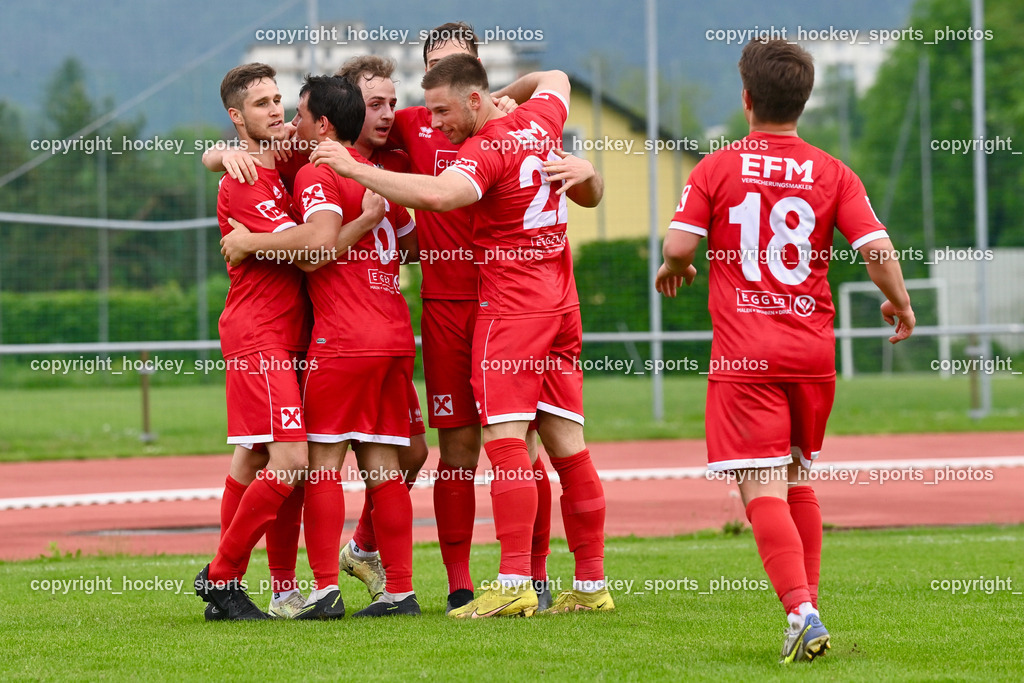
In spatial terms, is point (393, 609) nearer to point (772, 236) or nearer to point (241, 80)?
point (772, 236)

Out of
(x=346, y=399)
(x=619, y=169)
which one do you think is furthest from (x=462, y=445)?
(x=619, y=169)

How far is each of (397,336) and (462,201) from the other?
72cm

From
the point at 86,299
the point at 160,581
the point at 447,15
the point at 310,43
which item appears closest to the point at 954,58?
the point at 447,15

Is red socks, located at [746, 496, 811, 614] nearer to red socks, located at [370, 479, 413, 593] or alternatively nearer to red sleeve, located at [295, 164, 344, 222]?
red socks, located at [370, 479, 413, 593]

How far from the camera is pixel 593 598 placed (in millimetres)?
4918

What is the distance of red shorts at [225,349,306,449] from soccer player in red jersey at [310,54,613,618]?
0.76 m

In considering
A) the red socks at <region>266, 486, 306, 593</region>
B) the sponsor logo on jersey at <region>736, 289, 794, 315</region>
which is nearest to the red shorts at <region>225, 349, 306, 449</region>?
the red socks at <region>266, 486, 306, 593</region>

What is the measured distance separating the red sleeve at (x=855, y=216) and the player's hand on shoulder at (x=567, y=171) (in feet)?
3.97

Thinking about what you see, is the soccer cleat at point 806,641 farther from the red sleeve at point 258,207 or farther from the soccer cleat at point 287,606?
the red sleeve at point 258,207

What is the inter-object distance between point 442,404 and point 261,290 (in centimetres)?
92

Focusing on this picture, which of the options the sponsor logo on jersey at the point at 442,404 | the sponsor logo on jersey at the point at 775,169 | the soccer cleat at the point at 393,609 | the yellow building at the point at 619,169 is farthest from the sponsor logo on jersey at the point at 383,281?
the yellow building at the point at 619,169

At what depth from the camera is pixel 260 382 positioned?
4809 mm

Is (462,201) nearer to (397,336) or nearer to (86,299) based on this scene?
(397,336)

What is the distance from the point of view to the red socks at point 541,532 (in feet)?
17.1
